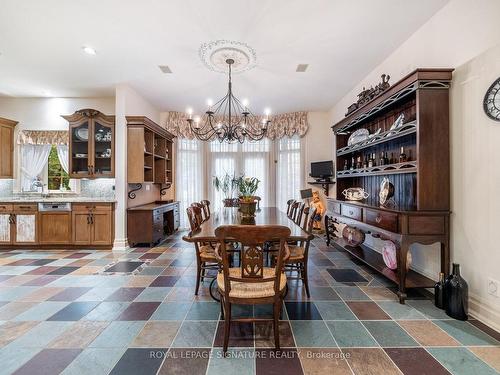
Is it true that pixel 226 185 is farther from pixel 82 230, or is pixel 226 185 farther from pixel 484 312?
pixel 484 312

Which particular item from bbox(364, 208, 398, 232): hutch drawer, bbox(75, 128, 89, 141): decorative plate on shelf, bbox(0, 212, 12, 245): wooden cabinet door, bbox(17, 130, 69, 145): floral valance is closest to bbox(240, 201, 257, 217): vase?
bbox(364, 208, 398, 232): hutch drawer

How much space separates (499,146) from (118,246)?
5.09 m

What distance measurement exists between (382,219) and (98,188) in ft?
16.5

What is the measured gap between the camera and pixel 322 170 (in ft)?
17.4

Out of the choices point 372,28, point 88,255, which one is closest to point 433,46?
point 372,28

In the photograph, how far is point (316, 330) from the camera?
1.91m

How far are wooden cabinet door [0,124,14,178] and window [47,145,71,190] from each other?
0.66m

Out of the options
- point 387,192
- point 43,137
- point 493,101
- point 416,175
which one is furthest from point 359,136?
point 43,137

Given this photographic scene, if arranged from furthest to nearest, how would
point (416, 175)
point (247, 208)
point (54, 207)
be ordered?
point (54, 207) < point (247, 208) < point (416, 175)

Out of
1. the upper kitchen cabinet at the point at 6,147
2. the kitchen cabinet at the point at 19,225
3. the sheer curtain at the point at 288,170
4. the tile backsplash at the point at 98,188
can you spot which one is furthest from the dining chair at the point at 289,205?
the upper kitchen cabinet at the point at 6,147

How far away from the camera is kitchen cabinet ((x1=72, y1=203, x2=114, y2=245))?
418 cm

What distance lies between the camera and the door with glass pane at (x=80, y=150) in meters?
4.39

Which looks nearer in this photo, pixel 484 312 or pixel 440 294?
pixel 484 312

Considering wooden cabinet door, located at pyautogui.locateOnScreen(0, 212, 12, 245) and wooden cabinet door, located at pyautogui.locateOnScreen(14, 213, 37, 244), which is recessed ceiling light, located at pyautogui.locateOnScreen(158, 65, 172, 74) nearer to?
wooden cabinet door, located at pyautogui.locateOnScreen(14, 213, 37, 244)
